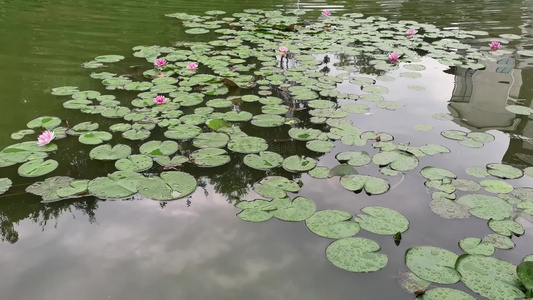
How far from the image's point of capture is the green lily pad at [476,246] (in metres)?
1.63

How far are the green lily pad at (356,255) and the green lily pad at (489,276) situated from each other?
292 mm

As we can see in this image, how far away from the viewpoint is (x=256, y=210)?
187cm

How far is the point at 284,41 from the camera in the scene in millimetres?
4387

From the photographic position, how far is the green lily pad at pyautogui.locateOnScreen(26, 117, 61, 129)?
251cm

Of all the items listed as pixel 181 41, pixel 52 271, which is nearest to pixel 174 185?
pixel 52 271

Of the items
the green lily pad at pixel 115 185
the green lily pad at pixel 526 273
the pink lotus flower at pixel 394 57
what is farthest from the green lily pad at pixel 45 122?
the pink lotus flower at pixel 394 57

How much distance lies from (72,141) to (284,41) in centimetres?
264

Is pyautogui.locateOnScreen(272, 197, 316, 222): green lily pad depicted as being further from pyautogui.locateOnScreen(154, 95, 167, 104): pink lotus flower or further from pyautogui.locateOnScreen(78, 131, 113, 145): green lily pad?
pyautogui.locateOnScreen(154, 95, 167, 104): pink lotus flower

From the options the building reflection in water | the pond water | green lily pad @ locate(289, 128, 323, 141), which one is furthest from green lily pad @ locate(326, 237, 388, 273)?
the building reflection in water

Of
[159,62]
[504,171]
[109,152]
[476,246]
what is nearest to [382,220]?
[476,246]

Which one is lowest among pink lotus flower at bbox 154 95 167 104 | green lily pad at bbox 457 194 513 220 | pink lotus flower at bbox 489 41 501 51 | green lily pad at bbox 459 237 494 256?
green lily pad at bbox 459 237 494 256

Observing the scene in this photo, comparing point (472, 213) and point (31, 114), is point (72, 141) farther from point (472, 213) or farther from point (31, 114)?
point (472, 213)

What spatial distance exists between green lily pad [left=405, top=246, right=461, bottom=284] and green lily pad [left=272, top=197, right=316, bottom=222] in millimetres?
454

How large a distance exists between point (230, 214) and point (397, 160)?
3.19 ft
